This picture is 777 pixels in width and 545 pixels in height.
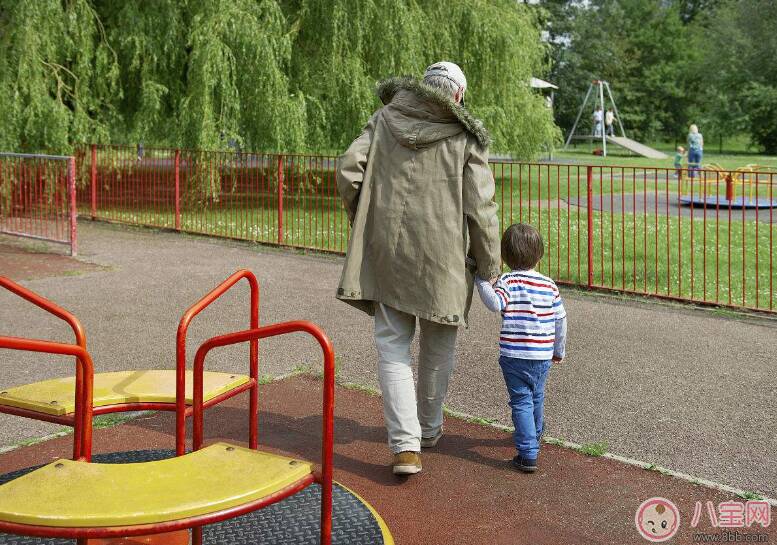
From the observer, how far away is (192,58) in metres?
15.5

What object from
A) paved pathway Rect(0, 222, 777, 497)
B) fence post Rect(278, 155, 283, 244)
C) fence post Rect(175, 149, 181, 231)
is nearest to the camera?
paved pathway Rect(0, 222, 777, 497)

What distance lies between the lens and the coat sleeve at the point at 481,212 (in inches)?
181

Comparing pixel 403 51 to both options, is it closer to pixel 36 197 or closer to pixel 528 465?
pixel 36 197

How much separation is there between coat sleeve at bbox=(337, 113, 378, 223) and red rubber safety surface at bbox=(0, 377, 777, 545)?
1261 mm

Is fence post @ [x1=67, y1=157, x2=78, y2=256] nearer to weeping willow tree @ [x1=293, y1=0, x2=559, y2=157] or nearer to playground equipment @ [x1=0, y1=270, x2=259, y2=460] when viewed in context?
weeping willow tree @ [x1=293, y1=0, x2=559, y2=157]

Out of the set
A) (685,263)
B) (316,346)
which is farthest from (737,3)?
(316,346)

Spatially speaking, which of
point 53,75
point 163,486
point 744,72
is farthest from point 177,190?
point 744,72

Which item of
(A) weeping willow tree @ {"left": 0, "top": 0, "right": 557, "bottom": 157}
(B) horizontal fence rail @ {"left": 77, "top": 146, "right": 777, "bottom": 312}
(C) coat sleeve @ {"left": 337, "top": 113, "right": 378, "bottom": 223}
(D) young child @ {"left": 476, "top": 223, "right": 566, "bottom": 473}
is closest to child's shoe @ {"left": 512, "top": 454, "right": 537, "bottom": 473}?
(D) young child @ {"left": 476, "top": 223, "right": 566, "bottom": 473}

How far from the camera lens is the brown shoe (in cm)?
450

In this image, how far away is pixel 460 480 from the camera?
4.57m

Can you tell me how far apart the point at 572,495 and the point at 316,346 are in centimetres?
325

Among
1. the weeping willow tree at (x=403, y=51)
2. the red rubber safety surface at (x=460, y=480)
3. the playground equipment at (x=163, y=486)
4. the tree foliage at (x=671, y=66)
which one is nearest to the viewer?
the playground equipment at (x=163, y=486)

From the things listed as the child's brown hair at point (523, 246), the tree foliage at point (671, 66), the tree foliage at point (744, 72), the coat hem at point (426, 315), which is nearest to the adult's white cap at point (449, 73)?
the child's brown hair at point (523, 246)

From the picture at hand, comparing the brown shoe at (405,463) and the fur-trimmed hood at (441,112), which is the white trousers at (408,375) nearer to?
the brown shoe at (405,463)
